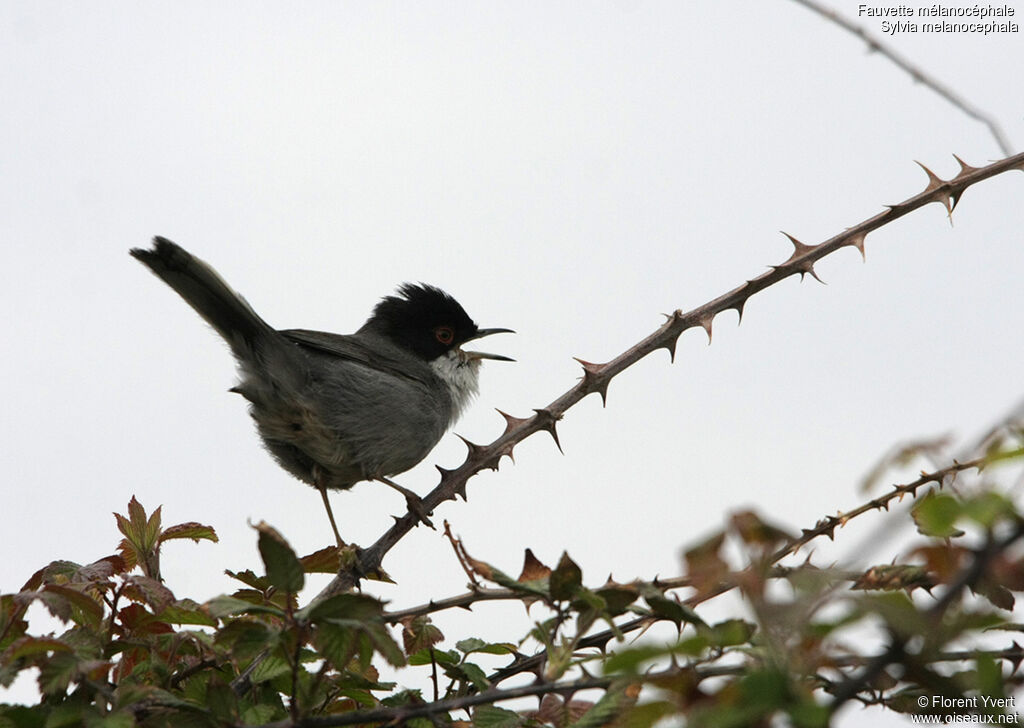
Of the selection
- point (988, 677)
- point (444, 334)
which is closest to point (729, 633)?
point (988, 677)

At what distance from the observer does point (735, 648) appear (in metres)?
1.54

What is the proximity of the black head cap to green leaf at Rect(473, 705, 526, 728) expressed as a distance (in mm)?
4578

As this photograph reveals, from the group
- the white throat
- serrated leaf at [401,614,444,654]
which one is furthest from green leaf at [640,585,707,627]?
the white throat

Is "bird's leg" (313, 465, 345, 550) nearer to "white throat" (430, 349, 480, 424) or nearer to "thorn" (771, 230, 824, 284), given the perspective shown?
"white throat" (430, 349, 480, 424)

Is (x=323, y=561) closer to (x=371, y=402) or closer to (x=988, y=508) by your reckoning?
(x=988, y=508)

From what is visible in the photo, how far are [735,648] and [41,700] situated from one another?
1412 mm

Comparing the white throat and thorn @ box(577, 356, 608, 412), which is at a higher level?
the white throat

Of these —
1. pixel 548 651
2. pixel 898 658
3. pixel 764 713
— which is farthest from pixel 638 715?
pixel 548 651

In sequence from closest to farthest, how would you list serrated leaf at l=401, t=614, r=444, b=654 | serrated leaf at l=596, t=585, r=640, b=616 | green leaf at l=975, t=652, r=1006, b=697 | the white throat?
green leaf at l=975, t=652, r=1006, b=697
serrated leaf at l=596, t=585, r=640, b=616
serrated leaf at l=401, t=614, r=444, b=654
the white throat

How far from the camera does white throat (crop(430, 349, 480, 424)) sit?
6.39 m

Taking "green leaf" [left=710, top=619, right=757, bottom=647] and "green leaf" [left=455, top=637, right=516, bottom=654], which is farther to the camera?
"green leaf" [left=455, top=637, right=516, bottom=654]

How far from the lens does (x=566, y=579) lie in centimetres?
182

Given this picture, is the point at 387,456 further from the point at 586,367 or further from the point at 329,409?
the point at 586,367

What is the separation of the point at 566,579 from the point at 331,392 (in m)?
3.91
